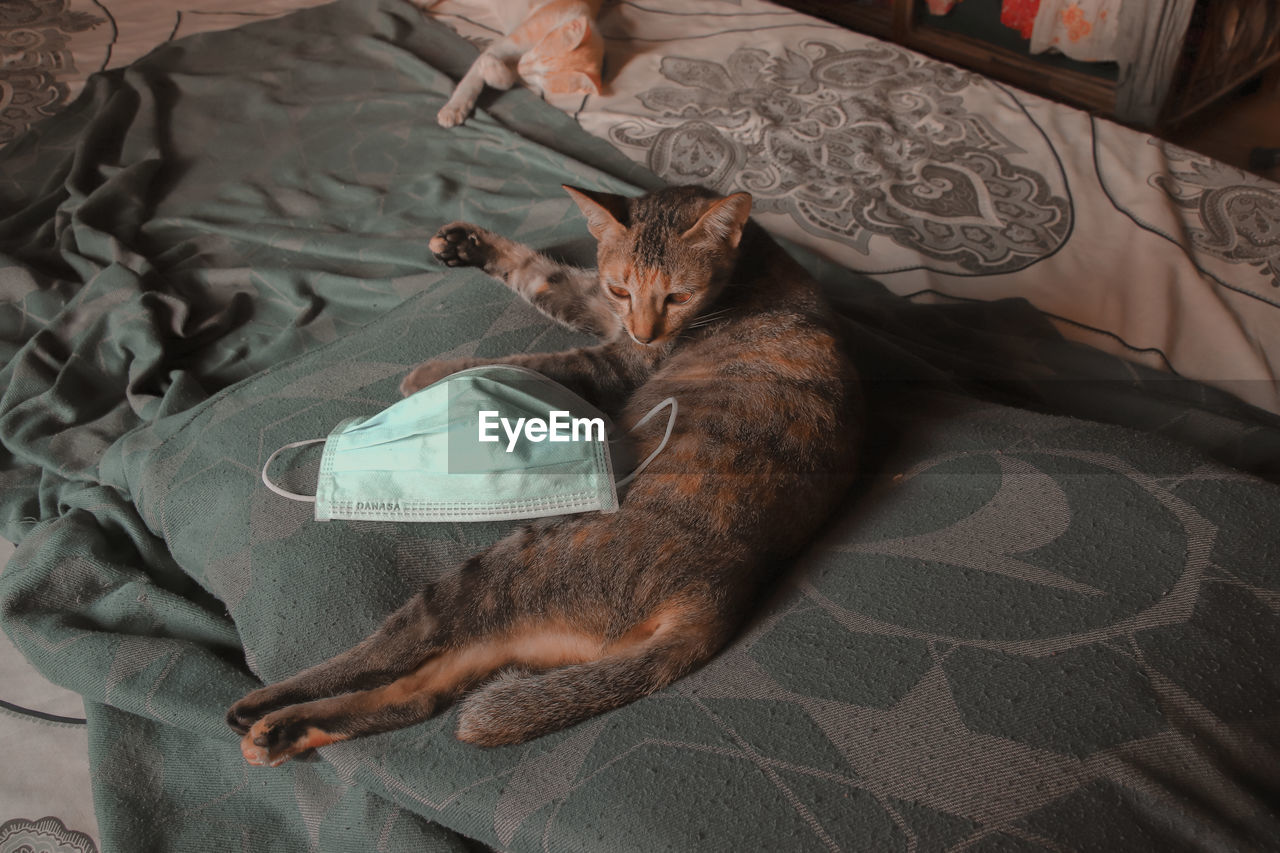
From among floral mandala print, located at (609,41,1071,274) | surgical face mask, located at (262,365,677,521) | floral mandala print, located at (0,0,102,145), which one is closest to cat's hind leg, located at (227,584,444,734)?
surgical face mask, located at (262,365,677,521)

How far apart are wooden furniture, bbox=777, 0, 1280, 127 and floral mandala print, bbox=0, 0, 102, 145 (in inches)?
104

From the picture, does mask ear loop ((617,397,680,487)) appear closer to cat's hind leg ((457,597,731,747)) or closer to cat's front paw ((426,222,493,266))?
cat's hind leg ((457,597,731,747))

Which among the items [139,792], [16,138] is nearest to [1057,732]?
[139,792]

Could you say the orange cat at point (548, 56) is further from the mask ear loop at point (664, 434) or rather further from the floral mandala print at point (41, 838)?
the floral mandala print at point (41, 838)

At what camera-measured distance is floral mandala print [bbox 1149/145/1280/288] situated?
1.53 metres

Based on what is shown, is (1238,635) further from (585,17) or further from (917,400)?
(585,17)

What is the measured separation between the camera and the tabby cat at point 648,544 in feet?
2.84

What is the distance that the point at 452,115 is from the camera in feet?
6.32

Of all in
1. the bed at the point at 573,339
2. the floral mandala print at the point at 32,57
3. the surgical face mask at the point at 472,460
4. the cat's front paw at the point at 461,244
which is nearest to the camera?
the bed at the point at 573,339

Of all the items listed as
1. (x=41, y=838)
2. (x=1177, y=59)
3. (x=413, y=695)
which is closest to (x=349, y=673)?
(x=413, y=695)

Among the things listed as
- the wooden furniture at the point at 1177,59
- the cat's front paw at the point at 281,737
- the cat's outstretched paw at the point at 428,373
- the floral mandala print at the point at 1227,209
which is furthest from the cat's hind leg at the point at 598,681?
the wooden furniture at the point at 1177,59

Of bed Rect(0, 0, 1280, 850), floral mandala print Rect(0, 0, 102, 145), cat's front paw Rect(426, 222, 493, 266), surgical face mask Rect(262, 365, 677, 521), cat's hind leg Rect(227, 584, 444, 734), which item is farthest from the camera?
floral mandala print Rect(0, 0, 102, 145)

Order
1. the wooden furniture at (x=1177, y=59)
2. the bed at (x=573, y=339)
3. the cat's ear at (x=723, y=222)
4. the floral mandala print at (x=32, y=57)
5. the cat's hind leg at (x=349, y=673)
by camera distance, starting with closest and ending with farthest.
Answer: the bed at (x=573, y=339), the cat's hind leg at (x=349, y=673), the cat's ear at (x=723, y=222), the floral mandala print at (x=32, y=57), the wooden furniture at (x=1177, y=59)

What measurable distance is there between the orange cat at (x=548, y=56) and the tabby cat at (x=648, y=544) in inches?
35.5
